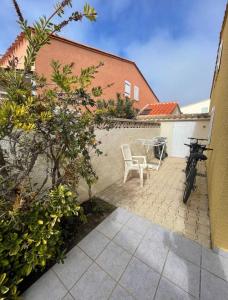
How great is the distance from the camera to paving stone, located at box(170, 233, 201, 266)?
7.34 feet

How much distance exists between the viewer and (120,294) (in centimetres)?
181

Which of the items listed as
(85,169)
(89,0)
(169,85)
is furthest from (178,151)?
(169,85)

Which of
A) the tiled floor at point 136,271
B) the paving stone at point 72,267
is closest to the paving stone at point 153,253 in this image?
the tiled floor at point 136,271

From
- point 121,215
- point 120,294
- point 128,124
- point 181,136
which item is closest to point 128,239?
point 121,215

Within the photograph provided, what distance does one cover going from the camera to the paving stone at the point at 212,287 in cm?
175

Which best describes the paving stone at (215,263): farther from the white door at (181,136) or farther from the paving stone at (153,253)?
the white door at (181,136)

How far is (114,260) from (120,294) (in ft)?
1.45

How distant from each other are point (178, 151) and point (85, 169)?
8.14 metres

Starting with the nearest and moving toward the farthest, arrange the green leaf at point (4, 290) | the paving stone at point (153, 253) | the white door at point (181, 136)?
the green leaf at point (4, 290) → the paving stone at point (153, 253) → the white door at point (181, 136)

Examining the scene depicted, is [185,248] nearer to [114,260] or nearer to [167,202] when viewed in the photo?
[114,260]

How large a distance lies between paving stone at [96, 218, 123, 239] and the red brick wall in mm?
4143

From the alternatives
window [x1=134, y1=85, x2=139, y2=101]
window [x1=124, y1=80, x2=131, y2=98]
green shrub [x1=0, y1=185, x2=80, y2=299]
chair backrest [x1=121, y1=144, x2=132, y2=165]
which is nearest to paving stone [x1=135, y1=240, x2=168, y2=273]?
green shrub [x1=0, y1=185, x2=80, y2=299]

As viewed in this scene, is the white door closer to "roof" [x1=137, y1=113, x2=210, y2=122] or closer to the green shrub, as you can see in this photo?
"roof" [x1=137, y1=113, x2=210, y2=122]

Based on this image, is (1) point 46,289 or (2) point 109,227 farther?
(2) point 109,227
